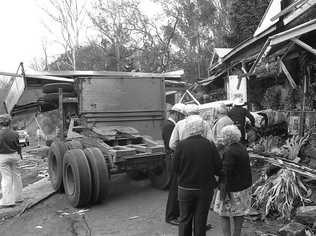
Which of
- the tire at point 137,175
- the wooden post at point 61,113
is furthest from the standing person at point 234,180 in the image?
the wooden post at point 61,113

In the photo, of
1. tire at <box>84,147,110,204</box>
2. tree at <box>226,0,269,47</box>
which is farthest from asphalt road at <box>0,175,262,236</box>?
tree at <box>226,0,269,47</box>

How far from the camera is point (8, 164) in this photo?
791 centimetres

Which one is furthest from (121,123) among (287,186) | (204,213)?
(204,213)

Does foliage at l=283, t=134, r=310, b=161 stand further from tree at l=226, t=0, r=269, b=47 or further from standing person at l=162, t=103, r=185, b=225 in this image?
tree at l=226, t=0, r=269, b=47

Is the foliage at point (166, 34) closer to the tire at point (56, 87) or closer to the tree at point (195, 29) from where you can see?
the tree at point (195, 29)

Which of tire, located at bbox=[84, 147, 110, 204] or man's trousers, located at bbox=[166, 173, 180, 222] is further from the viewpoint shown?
tire, located at bbox=[84, 147, 110, 204]

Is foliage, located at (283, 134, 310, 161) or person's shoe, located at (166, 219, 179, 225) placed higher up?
foliage, located at (283, 134, 310, 161)

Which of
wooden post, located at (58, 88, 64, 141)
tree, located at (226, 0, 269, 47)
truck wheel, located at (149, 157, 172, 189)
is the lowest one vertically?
truck wheel, located at (149, 157, 172, 189)

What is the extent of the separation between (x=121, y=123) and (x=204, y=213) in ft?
16.6

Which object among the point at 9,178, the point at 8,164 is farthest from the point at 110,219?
the point at 8,164

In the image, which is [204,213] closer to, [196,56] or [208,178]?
[208,178]

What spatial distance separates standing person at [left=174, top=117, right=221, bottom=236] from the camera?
173 inches

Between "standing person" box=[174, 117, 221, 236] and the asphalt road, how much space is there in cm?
124

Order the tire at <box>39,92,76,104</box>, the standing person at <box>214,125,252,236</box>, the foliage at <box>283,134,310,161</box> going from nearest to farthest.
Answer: the standing person at <box>214,125,252,236</box> < the foliage at <box>283,134,310,161</box> < the tire at <box>39,92,76,104</box>
